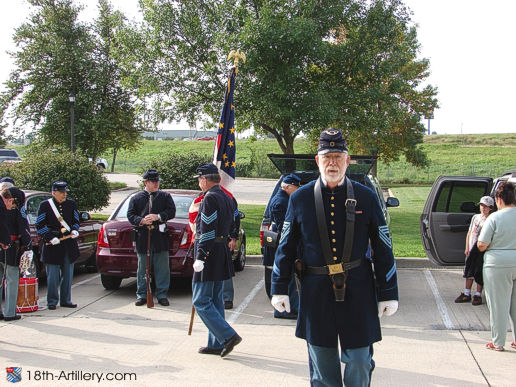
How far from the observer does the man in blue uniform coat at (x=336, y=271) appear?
3.72m

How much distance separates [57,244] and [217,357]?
3.34 metres

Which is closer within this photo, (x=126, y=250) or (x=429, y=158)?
(x=126, y=250)

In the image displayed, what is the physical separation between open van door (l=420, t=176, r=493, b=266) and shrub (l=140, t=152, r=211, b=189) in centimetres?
843

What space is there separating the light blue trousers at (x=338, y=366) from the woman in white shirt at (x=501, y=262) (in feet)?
8.86

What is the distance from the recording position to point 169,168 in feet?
54.5

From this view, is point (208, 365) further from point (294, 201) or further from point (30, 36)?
point (30, 36)

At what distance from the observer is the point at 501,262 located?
5957 millimetres

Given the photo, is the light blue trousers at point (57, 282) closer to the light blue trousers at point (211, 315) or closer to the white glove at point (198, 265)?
the light blue trousers at point (211, 315)

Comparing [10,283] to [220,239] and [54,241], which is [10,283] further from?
[220,239]

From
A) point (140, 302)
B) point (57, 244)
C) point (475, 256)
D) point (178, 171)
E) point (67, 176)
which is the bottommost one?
point (140, 302)

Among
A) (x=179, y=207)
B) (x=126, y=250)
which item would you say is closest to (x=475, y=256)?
(x=179, y=207)

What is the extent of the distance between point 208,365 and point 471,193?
233 inches

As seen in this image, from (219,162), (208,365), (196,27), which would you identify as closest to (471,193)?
(219,162)

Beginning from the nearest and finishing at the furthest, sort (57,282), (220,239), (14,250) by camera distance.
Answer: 1. (220,239)
2. (14,250)
3. (57,282)
